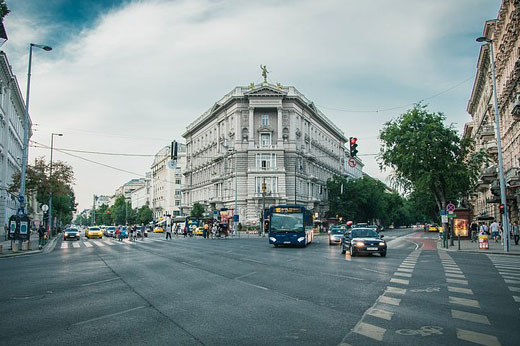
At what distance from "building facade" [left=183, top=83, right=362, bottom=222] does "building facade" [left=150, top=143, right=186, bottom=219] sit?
3939 cm

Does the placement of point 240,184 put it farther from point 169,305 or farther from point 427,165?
point 169,305

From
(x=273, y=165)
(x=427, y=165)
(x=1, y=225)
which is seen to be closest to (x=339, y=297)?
(x=427, y=165)

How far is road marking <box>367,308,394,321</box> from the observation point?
8.68 metres

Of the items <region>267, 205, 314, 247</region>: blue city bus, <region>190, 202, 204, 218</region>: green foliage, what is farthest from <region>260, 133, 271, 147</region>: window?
<region>267, 205, 314, 247</region>: blue city bus

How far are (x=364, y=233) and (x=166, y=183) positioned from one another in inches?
4308

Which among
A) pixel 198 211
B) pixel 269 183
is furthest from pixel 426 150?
pixel 198 211

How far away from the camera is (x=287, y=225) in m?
36.0

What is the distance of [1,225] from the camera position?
47.9 meters

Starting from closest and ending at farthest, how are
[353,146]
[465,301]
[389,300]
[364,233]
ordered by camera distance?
[465,301]
[389,300]
[353,146]
[364,233]

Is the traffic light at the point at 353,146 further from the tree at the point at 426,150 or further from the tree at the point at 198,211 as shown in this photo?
the tree at the point at 198,211

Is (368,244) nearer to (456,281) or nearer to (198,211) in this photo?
(456,281)

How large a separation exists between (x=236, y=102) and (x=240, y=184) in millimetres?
13810

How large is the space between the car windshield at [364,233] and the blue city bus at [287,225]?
31.0 ft

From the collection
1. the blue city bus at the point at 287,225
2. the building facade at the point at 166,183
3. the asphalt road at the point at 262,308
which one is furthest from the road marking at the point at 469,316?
the building facade at the point at 166,183
